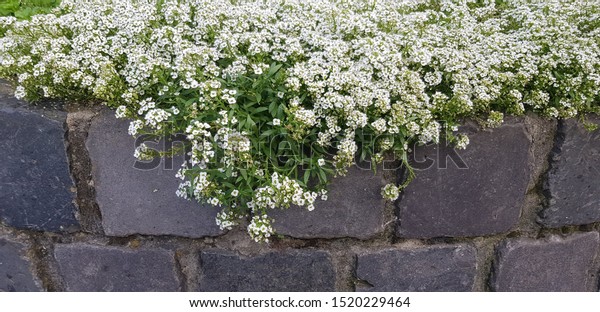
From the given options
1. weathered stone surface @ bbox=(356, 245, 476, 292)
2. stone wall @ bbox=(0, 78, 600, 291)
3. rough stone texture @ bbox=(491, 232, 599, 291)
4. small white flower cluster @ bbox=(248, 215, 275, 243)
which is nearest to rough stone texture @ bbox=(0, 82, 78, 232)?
stone wall @ bbox=(0, 78, 600, 291)

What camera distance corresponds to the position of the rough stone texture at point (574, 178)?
249cm

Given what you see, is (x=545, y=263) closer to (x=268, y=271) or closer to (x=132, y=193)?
(x=268, y=271)

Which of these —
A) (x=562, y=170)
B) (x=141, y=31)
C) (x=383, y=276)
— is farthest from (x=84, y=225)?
(x=562, y=170)

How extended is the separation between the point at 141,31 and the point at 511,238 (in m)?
1.94

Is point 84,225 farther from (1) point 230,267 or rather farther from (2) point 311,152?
(2) point 311,152

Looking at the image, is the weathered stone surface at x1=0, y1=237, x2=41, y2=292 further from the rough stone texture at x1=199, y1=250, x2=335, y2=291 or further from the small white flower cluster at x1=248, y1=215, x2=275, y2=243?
the small white flower cluster at x1=248, y1=215, x2=275, y2=243

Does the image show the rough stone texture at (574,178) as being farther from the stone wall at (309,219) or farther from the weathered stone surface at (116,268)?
the weathered stone surface at (116,268)

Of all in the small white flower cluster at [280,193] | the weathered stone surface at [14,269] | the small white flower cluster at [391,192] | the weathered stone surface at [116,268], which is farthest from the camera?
the weathered stone surface at [14,269]

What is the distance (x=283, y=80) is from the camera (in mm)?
2244

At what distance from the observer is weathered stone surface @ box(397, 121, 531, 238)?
7.91 feet

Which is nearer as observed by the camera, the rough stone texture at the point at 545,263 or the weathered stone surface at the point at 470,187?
the weathered stone surface at the point at 470,187

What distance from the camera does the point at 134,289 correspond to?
8.80 feet

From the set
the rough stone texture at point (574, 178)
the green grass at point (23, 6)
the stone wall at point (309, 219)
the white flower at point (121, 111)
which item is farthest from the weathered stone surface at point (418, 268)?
the green grass at point (23, 6)

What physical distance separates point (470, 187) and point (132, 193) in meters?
1.49
